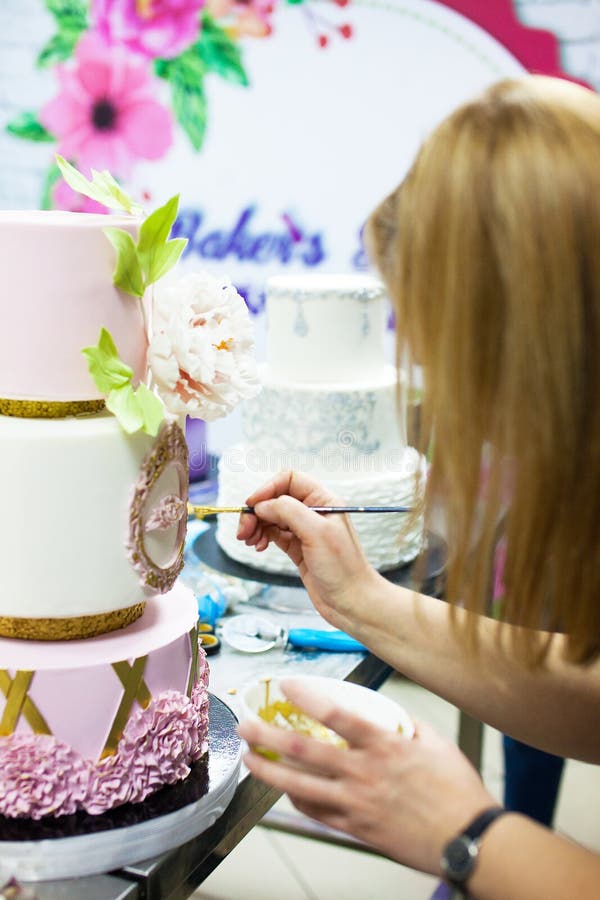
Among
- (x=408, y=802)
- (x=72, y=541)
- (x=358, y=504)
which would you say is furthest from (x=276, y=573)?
(x=408, y=802)

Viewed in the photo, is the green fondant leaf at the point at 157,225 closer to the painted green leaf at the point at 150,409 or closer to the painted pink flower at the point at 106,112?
the painted green leaf at the point at 150,409

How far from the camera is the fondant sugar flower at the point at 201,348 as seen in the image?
101cm

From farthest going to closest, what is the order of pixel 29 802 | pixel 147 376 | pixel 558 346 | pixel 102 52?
pixel 102 52
pixel 147 376
pixel 29 802
pixel 558 346

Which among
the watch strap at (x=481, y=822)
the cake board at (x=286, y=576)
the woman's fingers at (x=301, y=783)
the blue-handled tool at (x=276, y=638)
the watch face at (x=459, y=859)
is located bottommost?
the cake board at (x=286, y=576)

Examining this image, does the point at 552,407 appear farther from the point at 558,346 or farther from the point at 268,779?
the point at 268,779

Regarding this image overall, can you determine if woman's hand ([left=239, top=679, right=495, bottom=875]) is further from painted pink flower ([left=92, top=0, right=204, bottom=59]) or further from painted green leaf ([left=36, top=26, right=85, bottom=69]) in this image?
painted green leaf ([left=36, top=26, right=85, bottom=69])

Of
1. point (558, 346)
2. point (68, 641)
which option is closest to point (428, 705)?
point (68, 641)

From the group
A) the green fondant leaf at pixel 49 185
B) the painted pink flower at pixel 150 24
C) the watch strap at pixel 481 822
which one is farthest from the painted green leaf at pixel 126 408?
the green fondant leaf at pixel 49 185

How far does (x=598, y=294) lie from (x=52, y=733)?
68cm

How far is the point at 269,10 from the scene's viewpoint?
2.84 m

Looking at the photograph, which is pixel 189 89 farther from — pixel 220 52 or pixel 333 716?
pixel 333 716

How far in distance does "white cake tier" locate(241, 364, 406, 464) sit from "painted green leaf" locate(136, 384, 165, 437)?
0.80 m

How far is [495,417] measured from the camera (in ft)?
2.87

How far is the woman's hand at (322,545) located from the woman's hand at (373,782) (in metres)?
0.44
